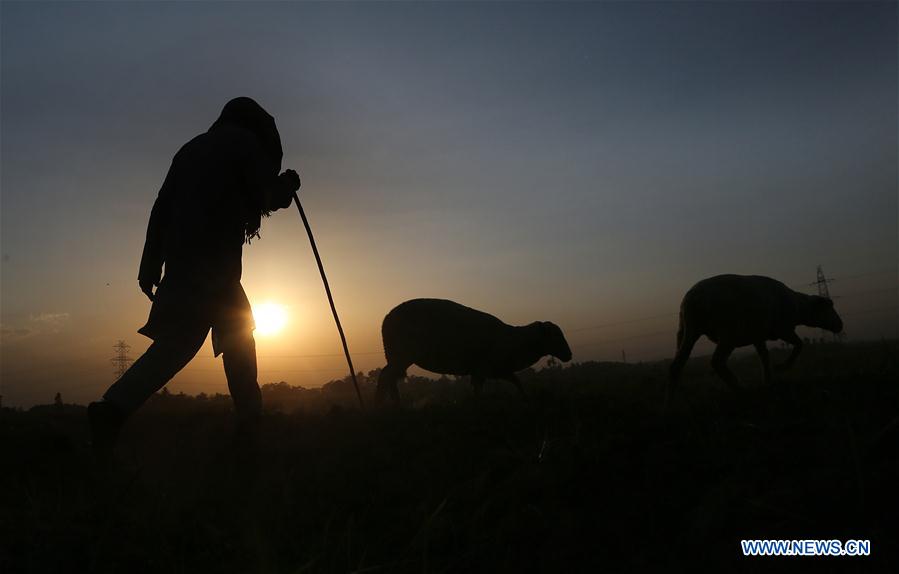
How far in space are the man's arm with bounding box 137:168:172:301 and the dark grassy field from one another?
1.51 metres

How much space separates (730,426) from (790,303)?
9304 mm

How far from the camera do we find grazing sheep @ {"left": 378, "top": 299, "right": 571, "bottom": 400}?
492 inches

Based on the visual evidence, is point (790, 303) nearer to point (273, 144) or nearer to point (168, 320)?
point (273, 144)

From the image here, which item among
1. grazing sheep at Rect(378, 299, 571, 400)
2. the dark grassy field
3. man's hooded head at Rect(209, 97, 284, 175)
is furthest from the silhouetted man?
grazing sheep at Rect(378, 299, 571, 400)

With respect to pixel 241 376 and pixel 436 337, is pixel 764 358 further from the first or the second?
pixel 241 376

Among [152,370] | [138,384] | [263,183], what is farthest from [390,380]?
[138,384]

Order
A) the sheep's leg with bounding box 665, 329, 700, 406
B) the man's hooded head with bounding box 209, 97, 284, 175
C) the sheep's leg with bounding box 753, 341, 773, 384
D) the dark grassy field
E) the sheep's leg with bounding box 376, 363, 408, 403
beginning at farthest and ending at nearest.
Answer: the sheep's leg with bounding box 376, 363, 408, 403 → the sheep's leg with bounding box 753, 341, 773, 384 → the sheep's leg with bounding box 665, 329, 700, 406 → the man's hooded head with bounding box 209, 97, 284, 175 → the dark grassy field

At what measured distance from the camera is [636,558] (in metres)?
2.04

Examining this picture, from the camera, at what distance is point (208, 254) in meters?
4.62

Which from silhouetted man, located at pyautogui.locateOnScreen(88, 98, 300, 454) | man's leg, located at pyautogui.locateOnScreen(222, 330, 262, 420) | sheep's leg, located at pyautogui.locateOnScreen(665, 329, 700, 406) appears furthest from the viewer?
sheep's leg, located at pyautogui.locateOnScreen(665, 329, 700, 406)

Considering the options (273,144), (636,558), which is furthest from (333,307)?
(636,558)

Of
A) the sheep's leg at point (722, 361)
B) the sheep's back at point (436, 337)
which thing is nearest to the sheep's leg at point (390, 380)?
the sheep's back at point (436, 337)

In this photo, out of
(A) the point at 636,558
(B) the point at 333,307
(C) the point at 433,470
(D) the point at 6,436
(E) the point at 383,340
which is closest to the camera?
(A) the point at 636,558

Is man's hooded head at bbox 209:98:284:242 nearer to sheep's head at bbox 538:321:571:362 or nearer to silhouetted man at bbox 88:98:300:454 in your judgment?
silhouetted man at bbox 88:98:300:454
